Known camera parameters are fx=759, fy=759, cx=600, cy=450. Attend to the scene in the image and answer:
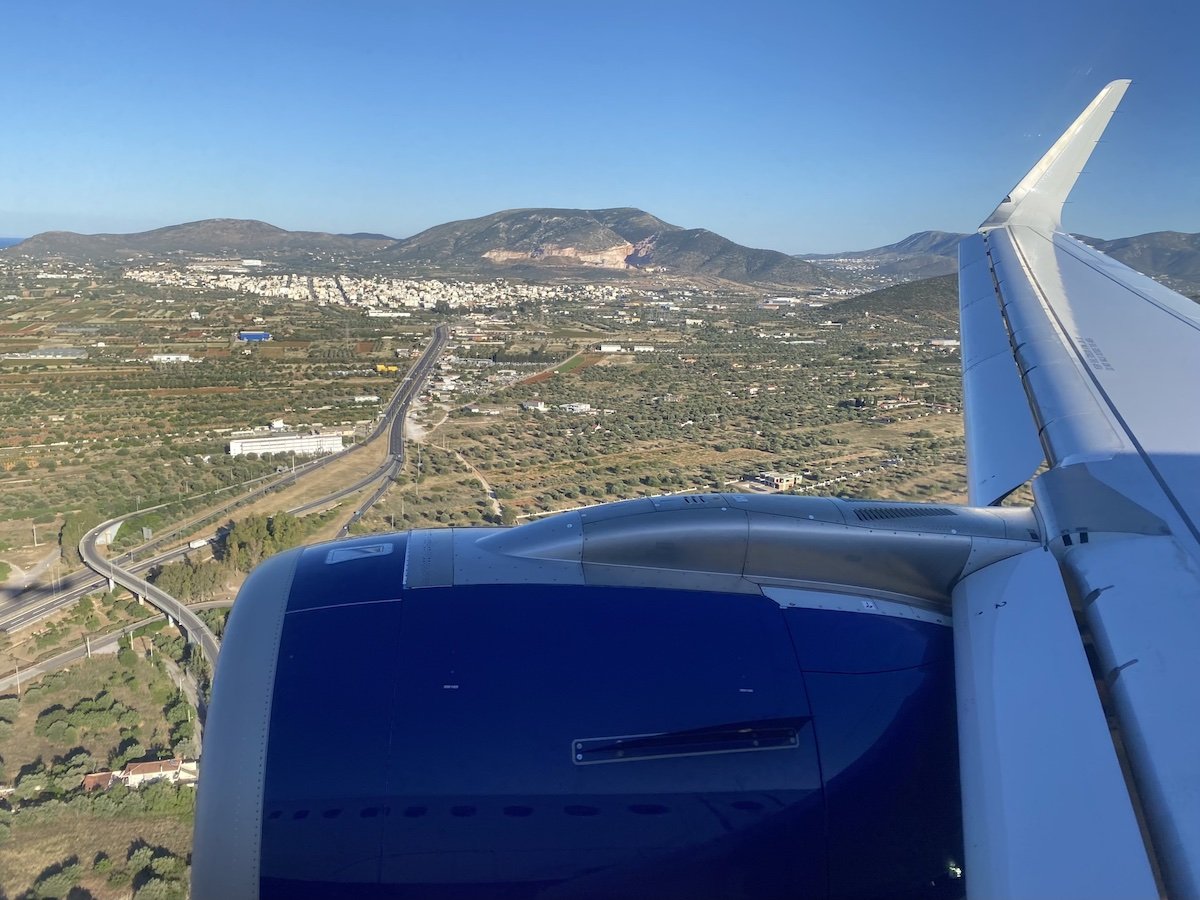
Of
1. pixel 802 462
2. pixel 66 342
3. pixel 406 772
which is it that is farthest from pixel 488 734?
pixel 66 342

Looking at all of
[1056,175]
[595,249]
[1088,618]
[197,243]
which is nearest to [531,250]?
[595,249]

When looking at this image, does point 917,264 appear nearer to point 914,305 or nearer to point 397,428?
point 914,305

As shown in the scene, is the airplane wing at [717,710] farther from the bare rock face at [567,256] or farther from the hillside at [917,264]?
the bare rock face at [567,256]

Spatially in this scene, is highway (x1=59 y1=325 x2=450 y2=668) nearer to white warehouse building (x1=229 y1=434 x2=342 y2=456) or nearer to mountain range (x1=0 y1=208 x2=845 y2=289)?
white warehouse building (x1=229 y1=434 x2=342 y2=456)

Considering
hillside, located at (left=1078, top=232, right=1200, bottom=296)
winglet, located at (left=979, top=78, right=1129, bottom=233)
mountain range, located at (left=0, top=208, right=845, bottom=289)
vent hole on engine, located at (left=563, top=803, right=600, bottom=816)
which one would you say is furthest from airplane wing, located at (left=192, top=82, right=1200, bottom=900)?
mountain range, located at (left=0, top=208, right=845, bottom=289)

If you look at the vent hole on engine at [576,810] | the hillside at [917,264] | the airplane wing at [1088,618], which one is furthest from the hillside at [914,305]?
the vent hole on engine at [576,810]

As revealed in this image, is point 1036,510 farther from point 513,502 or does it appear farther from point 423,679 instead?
point 513,502
